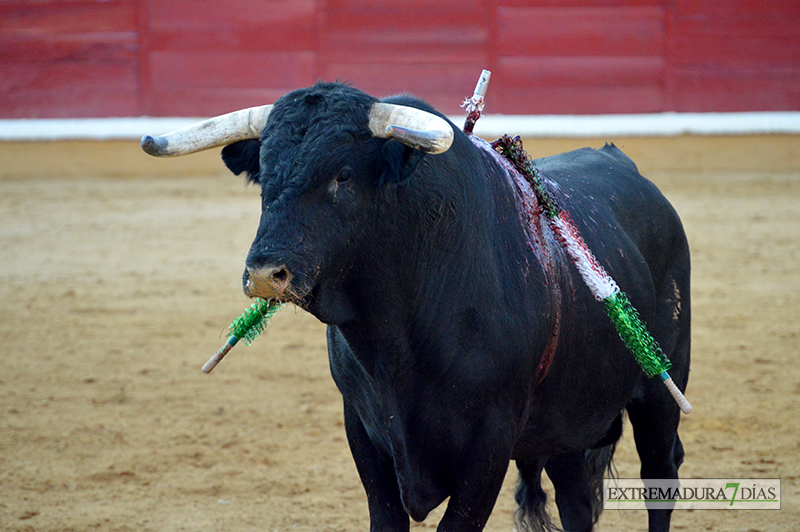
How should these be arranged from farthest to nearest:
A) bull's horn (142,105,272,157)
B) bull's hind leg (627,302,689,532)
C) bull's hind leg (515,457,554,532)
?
bull's hind leg (515,457,554,532)
bull's hind leg (627,302,689,532)
bull's horn (142,105,272,157)

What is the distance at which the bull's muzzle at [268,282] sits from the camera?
1.66 metres

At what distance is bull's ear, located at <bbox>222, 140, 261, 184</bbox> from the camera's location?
6.39 ft

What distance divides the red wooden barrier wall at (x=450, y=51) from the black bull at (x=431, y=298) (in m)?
8.36

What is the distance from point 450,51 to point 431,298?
898cm

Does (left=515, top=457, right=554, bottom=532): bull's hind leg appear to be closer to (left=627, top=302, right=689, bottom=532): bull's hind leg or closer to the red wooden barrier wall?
(left=627, top=302, right=689, bottom=532): bull's hind leg

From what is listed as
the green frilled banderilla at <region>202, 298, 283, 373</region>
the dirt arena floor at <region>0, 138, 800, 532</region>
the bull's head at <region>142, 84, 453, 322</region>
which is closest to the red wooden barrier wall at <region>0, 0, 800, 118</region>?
the dirt arena floor at <region>0, 138, 800, 532</region>

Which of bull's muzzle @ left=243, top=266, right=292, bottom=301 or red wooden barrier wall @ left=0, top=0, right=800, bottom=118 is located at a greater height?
bull's muzzle @ left=243, top=266, right=292, bottom=301

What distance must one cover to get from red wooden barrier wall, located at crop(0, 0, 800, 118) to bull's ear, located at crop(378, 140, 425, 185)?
887cm

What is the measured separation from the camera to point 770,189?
8.75 m

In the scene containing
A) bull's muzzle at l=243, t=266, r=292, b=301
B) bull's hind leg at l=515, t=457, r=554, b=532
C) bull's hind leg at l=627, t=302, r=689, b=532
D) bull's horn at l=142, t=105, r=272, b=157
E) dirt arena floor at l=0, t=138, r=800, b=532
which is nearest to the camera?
bull's muzzle at l=243, t=266, r=292, b=301

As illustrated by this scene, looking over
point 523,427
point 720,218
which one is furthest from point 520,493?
point 720,218

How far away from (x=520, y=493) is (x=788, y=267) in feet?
14.4

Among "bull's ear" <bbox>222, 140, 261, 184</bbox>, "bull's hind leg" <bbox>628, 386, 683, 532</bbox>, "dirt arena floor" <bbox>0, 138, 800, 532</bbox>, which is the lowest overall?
"dirt arena floor" <bbox>0, 138, 800, 532</bbox>

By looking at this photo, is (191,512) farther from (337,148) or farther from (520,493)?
(337,148)
